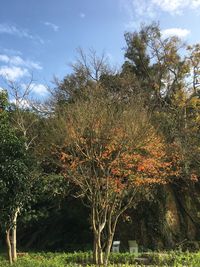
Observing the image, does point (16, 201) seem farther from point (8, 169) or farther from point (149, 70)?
point (149, 70)

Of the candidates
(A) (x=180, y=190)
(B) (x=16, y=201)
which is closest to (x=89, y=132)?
(B) (x=16, y=201)

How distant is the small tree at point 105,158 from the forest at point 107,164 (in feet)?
0.11

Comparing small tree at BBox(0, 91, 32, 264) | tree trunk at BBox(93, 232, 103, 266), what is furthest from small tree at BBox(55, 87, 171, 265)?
small tree at BBox(0, 91, 32, 264)

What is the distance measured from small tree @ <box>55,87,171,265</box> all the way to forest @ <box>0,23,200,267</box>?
3 cm

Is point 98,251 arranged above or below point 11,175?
below

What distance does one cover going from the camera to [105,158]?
1205 cm

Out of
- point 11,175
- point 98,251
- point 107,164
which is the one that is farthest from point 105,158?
point 11,175

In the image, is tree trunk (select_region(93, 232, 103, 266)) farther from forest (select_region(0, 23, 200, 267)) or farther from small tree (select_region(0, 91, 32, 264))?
small tree (select_region(0, 91, 32, 264))

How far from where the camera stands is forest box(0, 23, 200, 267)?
11.8m

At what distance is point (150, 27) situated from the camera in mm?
30578

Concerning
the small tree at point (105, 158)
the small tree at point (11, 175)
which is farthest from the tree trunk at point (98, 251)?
the small tree at point (11, 175)

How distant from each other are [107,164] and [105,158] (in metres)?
0.21

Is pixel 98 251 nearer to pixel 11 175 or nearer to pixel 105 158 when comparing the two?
pixel 105 158

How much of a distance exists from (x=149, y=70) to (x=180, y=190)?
41.7ft
